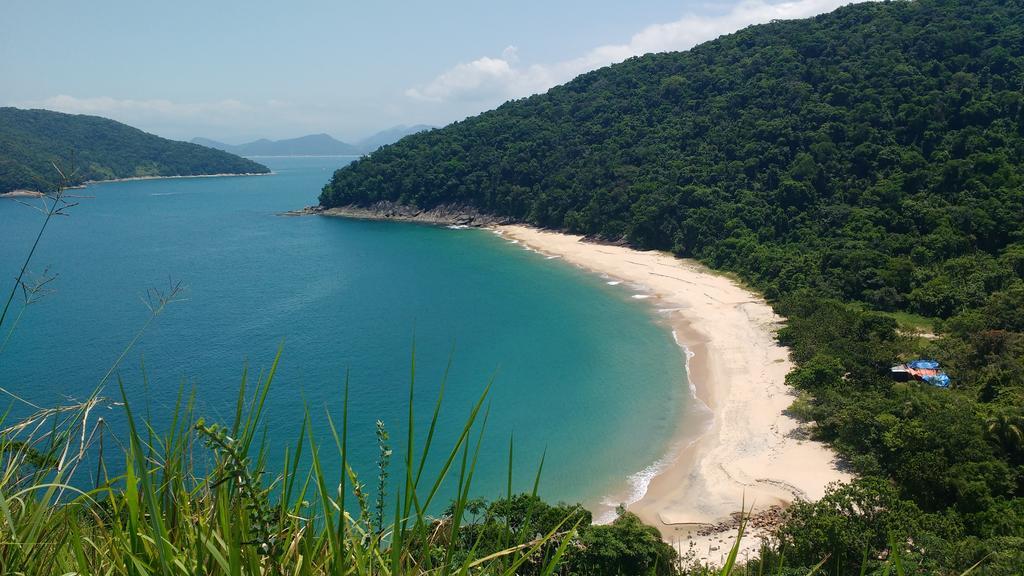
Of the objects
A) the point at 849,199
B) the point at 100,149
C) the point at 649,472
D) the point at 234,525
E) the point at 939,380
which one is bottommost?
the point at 649,472

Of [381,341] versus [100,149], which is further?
[100,149]

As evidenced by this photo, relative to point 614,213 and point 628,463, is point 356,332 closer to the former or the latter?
point 628,463

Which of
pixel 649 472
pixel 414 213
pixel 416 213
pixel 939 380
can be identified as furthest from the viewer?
pixel 414 213

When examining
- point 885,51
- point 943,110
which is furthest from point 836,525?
point 885,51

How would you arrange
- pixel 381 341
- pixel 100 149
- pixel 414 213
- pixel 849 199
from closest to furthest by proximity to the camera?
1. pixel 381 341
2. pixel 849 199
3. pixel 414 213
4. pixel 100 149

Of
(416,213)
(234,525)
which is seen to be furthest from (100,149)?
(234,525)

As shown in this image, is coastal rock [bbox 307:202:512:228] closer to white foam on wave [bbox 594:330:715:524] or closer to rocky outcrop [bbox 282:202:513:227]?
rocky outcrop [bbox 282:202:513:227]

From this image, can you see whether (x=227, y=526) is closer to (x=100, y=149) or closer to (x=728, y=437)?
(x=728, y=437)
